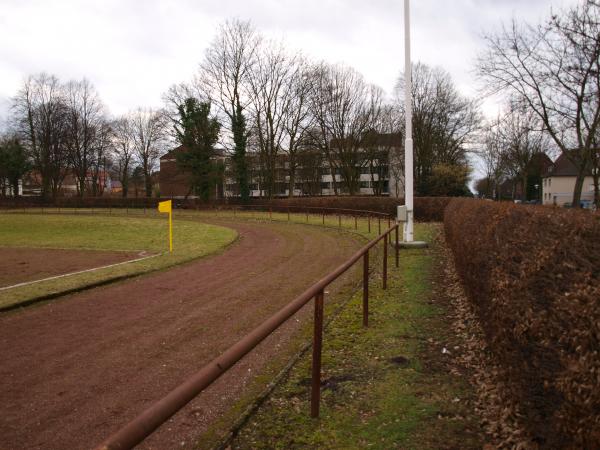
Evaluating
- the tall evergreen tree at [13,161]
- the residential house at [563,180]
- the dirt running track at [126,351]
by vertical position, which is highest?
A: the tall evergreen tree at [13,161]

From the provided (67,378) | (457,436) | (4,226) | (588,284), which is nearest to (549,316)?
(588,284)

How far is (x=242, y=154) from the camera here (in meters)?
48.0

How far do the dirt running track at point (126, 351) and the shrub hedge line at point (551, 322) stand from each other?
2.43 meters

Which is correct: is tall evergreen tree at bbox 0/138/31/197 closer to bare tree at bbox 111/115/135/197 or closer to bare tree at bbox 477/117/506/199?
bare tree at bbox 111/115/135/197

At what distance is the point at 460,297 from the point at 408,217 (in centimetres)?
658

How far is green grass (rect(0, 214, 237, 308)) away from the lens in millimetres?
9352

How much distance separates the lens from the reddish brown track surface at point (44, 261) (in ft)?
37.2

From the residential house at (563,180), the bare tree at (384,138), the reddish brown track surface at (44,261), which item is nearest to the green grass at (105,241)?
the reddish brown track surface at (44,261)

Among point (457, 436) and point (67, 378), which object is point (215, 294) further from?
point (457, 436)

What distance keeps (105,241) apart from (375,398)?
18.4m

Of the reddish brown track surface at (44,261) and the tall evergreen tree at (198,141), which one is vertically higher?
the tall evergreen tree at (198,141)

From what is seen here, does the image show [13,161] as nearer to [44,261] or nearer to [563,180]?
[44,261]

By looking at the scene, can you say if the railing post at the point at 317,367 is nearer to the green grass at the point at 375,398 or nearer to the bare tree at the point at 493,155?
the green grass at the point at 375,398

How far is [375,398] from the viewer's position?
396cm
